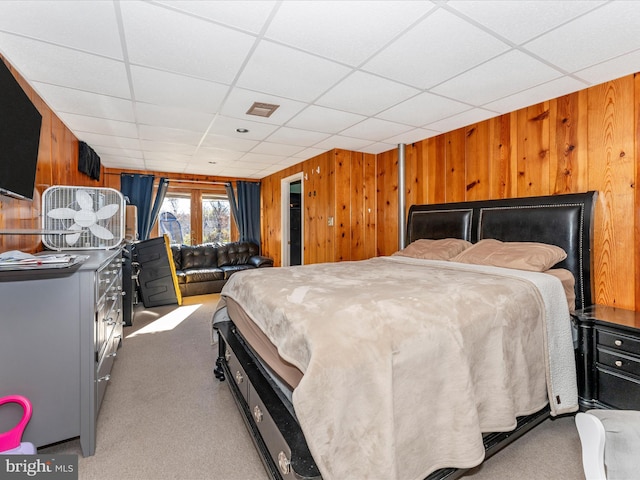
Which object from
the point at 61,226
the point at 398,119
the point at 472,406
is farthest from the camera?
the point at 398,119

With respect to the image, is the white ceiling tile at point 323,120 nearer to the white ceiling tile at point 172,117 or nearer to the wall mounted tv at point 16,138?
the white ceiling tile at point 172,117

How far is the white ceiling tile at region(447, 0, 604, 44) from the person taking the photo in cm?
157

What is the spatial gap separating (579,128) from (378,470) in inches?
118

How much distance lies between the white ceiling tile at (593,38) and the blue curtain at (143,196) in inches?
243

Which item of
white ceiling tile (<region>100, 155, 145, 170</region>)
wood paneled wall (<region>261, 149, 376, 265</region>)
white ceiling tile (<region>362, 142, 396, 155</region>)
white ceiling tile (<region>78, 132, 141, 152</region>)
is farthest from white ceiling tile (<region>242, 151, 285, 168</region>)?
white ceiling tile (<region>100, 155, 145, 170</region>)

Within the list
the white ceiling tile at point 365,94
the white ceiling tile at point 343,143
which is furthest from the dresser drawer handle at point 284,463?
the white ceiling tile at point 343,143

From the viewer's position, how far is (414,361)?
4.29 ft

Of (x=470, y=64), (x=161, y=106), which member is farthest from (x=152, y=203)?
(x=470, y=64)

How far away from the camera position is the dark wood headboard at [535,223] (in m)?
2.42

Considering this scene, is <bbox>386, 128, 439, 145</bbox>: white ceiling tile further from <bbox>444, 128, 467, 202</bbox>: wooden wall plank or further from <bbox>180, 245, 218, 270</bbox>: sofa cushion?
<bbox>180, 245, 218, 270</bbox>: sofa cushion

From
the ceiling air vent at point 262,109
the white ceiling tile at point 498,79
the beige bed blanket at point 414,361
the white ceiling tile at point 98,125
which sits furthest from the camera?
the white ceiling tile at point 98,125

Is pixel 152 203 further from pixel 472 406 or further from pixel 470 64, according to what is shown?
pixel 472 406

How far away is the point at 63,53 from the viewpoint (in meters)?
1.99

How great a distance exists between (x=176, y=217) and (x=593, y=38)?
6792 millimetres
